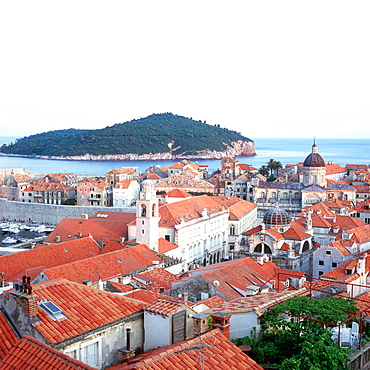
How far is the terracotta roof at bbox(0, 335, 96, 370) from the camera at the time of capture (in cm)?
889

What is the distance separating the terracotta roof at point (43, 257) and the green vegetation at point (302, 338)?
17.6 meters

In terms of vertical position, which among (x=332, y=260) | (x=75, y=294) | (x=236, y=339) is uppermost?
(x=75, y=294)

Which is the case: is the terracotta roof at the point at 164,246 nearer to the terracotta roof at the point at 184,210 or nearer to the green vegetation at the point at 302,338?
the terracotta roof at the point at 184,210

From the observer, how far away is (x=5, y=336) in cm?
1048

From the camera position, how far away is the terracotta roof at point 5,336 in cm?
1007

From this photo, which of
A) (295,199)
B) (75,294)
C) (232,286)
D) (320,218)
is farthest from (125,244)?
(295,199)

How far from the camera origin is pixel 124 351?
10688mm

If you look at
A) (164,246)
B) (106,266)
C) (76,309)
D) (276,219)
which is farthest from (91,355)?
(276,219)

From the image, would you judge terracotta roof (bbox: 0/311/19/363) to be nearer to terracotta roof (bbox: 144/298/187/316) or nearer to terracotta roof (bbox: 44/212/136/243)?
terracotta roof (bbox: 144/298/187/316)

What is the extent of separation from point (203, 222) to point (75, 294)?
34937 millimetres

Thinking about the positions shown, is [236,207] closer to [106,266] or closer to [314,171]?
[314,171]

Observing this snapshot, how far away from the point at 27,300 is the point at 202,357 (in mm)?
3860

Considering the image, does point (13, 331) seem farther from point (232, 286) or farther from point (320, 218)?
point (320, 218)

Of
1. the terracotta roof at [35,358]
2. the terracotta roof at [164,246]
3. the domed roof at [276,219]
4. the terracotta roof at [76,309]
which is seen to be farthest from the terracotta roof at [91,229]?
the terracotta roof at [35,358]
